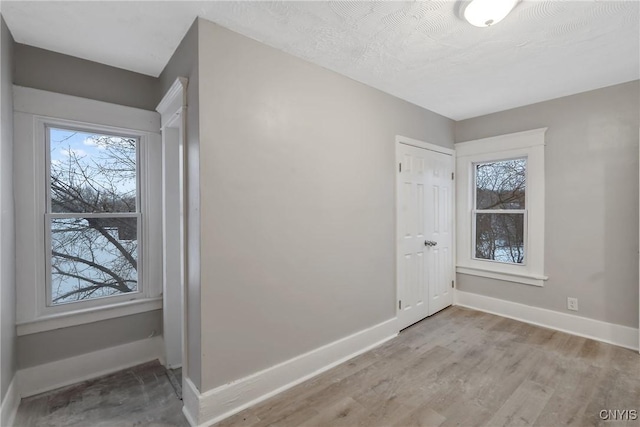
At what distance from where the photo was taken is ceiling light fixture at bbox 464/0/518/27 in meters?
1.61

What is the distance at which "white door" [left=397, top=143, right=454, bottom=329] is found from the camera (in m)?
3.12

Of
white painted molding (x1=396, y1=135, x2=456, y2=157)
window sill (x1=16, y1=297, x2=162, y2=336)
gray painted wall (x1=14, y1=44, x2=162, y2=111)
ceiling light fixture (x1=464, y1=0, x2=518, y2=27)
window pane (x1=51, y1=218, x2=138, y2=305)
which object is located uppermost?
ceiling light fixture (x1=464, y1=0, x2=518, y2=27)

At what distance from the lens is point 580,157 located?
9.72ft

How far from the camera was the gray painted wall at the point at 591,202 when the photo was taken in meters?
2.70

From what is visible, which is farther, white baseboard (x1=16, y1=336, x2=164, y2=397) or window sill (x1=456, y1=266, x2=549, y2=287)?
window sill (x1=456, y1=266, x2=549, y2=287)

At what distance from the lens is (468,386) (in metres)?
2.14

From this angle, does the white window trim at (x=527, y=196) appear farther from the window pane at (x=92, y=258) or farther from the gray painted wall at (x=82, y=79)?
the window pane at (x=92, y=258)

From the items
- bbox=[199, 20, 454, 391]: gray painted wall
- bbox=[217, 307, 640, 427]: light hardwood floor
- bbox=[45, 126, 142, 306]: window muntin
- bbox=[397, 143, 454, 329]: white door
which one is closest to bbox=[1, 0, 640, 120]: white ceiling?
bbox=[199, 20, 454, 391]: gray painted wall

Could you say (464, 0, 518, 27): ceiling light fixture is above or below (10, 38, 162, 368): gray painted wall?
above

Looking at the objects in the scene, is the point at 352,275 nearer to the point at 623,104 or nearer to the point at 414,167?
the point at 414,167

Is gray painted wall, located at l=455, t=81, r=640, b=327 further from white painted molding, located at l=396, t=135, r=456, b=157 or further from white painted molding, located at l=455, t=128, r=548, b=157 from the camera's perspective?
white painted molding, located at l=396, t=135, r=456, b=157

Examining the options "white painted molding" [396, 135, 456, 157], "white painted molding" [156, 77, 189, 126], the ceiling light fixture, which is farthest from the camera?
"white painted molding" [396, 135, 456, 157]

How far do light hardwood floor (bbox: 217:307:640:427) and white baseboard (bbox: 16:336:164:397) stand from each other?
Answer: 1213 millimetres

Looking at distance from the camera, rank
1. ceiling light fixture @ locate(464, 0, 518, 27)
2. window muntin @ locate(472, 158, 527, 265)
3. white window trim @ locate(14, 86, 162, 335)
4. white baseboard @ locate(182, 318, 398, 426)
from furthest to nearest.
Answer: window muntin @ locate(472, 158, 527, 265), white window trim @ locate(14, 86, 162, 335), white baseboard @ locate(182, 318, 398, 426), ceiling light fixture @ locate(464, 0, 518, 27)
